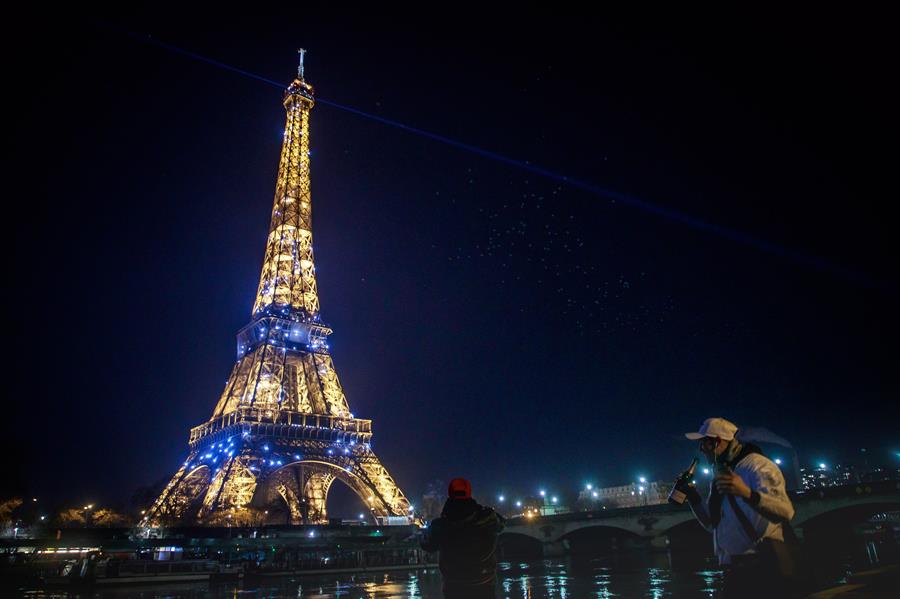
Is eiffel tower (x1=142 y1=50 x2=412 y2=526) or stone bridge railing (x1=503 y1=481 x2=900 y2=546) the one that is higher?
eiffel tower (x1=142 y1=50 x2=412 y2=526)

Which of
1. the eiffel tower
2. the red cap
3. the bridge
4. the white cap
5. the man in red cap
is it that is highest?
the eiffel tower

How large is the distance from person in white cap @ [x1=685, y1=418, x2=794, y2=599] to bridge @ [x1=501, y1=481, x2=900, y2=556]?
2560 cm

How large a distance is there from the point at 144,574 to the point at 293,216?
3588 centimetres

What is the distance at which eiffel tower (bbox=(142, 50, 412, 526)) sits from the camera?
4234cm

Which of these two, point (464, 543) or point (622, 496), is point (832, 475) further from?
point (464, 543)

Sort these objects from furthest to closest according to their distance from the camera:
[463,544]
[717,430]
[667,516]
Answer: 1. [667,516]
2. [463,544]
3. [717,430]

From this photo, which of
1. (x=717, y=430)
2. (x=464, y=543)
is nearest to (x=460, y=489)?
(x=464, y=543)

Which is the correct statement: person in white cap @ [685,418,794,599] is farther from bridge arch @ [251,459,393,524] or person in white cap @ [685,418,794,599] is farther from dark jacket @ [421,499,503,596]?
bridge arch @ [251,459,393,524]

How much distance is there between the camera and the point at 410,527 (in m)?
43.3

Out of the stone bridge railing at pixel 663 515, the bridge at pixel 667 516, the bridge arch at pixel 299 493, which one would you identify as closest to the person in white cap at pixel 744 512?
the bridge at pixel 667 516

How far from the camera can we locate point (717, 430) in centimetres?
412

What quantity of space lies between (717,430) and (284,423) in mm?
44367

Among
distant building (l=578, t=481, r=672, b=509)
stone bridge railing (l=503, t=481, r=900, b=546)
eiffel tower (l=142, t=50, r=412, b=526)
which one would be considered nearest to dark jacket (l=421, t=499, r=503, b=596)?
eiffel tower (l=142, t=50, r=412, b=526)

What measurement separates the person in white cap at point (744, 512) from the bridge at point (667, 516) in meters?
25.6
